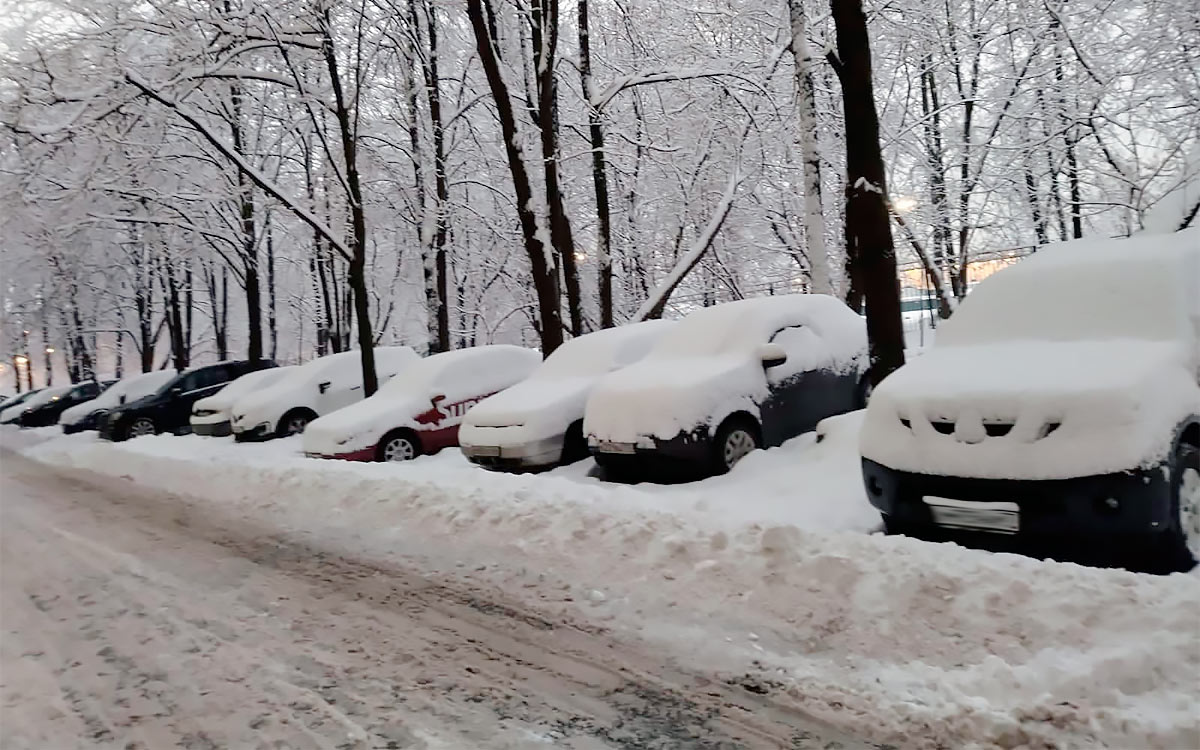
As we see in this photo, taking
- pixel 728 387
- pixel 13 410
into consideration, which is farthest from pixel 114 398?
pixel 728 387

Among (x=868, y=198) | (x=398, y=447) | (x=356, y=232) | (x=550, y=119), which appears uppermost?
(x=550, y=119)

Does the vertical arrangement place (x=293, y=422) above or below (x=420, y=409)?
below

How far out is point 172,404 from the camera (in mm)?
20594

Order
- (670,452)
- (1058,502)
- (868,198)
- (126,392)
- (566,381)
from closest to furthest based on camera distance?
(1058,502)
(670,452)
(868,198)
(566,381)
(126,392)

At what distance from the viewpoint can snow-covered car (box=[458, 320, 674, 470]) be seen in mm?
9352

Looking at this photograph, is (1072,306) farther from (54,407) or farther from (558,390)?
(54,407)

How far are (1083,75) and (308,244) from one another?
75.9 ft

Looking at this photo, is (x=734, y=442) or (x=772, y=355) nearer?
(x=734, y=442)

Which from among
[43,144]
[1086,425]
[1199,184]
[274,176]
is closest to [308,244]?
[274,176]

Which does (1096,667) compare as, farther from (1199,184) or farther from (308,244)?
(308,244)

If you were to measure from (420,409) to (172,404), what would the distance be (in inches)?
458

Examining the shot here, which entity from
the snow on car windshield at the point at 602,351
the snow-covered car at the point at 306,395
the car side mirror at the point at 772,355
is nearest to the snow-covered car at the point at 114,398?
the snow-covered car at the point at 306,395

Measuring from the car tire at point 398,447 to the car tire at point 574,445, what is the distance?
132 inches

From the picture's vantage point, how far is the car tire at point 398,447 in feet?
38.6
